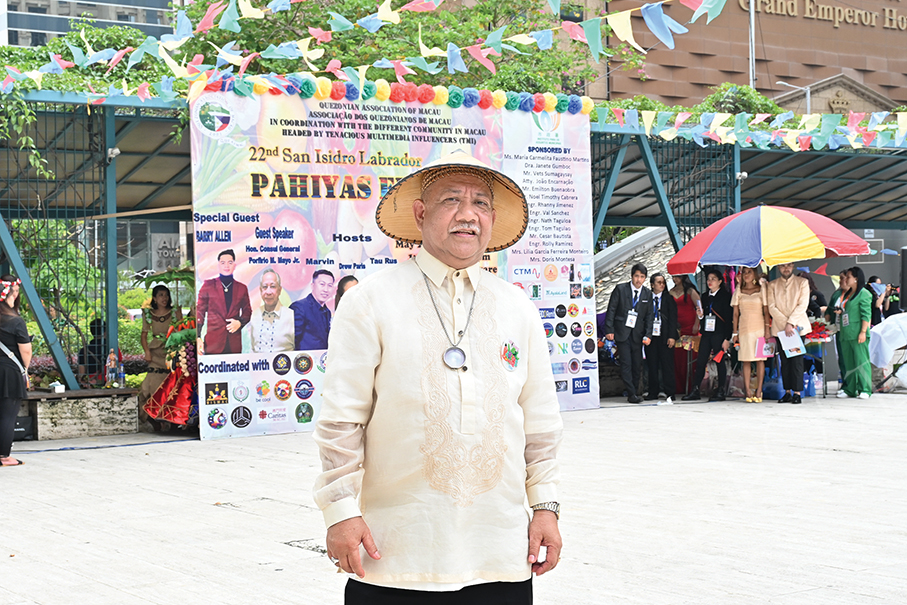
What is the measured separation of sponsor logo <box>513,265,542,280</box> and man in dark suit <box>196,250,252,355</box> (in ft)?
10.7

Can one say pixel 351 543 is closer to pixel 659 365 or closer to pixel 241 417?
pixel 241 417

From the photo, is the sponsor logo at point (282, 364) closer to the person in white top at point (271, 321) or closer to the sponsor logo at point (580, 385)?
the person in white top at point (271, 321)

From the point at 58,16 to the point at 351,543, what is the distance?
79.1 meters

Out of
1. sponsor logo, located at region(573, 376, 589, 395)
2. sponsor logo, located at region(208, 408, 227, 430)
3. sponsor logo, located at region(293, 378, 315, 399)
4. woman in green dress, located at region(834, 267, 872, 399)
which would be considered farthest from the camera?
woman in green dress, located at region(834, 267, 872, 399)

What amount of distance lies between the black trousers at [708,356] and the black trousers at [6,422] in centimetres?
871

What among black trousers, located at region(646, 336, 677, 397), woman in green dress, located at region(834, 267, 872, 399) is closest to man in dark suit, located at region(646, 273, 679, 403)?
black trousers, located at region(646, 336, 677, 397)

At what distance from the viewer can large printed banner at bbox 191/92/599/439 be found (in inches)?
431

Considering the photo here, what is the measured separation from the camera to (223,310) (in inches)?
432

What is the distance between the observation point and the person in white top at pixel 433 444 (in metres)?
2.64

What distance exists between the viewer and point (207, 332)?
35.7 ft

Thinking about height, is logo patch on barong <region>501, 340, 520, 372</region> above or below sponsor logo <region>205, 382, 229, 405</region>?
above

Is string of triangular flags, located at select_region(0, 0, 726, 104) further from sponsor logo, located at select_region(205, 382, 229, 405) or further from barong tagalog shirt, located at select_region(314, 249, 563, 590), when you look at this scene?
barong tagalog shirt, located at select_region(314, 249, 563, 590)

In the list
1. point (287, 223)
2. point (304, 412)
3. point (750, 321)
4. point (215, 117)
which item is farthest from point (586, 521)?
point (750, 321)

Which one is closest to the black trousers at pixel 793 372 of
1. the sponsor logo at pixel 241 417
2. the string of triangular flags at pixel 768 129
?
the string of triangular flags at pixel 768 129
